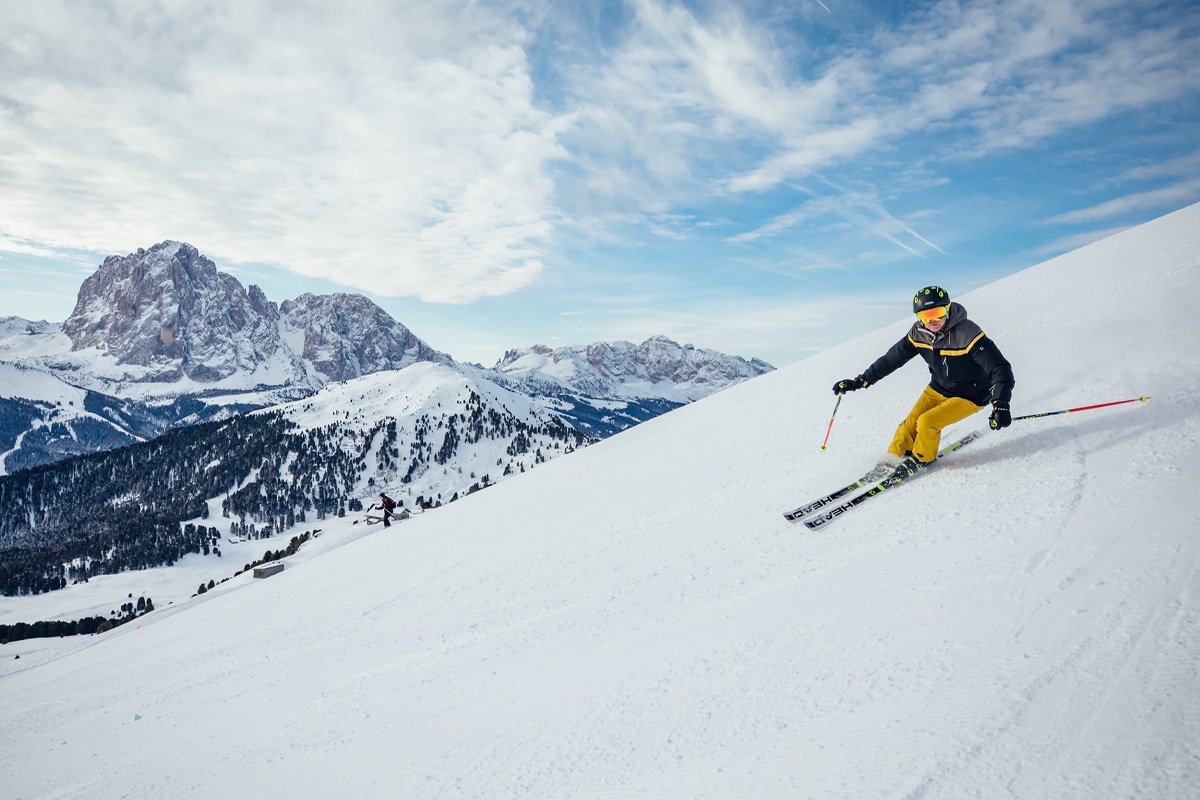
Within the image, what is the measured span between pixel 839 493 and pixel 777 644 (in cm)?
363

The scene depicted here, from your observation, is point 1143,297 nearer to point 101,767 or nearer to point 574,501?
point 574,501

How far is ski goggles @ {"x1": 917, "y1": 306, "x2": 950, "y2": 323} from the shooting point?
7875 mm

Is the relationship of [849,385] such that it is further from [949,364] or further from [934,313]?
[934,313]

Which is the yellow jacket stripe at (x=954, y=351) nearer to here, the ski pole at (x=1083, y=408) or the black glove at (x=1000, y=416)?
the black glove at (x=1000, y=416)

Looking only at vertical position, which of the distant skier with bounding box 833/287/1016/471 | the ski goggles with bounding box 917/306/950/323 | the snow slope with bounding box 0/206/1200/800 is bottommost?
the snow slope with bounding box 0/206/1200/800

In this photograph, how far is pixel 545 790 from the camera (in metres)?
4.39

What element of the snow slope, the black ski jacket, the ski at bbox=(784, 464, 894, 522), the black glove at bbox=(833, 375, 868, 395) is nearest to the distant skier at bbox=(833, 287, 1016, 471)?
Answer: the black ski jacket

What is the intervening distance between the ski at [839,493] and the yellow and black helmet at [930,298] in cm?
245

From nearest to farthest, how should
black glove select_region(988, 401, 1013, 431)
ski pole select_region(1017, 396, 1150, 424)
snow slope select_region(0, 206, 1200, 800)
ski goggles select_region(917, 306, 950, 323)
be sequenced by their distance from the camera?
1. snow slope select_region(0, 206, 1200, 800)
2. black glove select_region(988, 401, 1013, 431)
3. ski pole select_region(1017, 396, 1150, 424)
4. ski goggles select_region(917, 306, 950, 323)

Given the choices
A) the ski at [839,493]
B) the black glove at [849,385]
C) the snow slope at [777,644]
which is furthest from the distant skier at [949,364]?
the black glove at [849,385]

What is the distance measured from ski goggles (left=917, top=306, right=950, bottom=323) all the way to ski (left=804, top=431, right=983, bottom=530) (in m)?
2.07

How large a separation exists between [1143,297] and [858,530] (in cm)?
986

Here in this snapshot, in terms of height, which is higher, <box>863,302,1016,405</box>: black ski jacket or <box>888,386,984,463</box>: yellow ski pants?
<box>863,302,1016,405</box>: black ski jacket

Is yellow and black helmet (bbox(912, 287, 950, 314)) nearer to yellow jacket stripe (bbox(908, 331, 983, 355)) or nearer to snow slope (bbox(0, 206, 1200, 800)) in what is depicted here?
yellow jacket stripe (bbox(908, 331, 983, 355))
